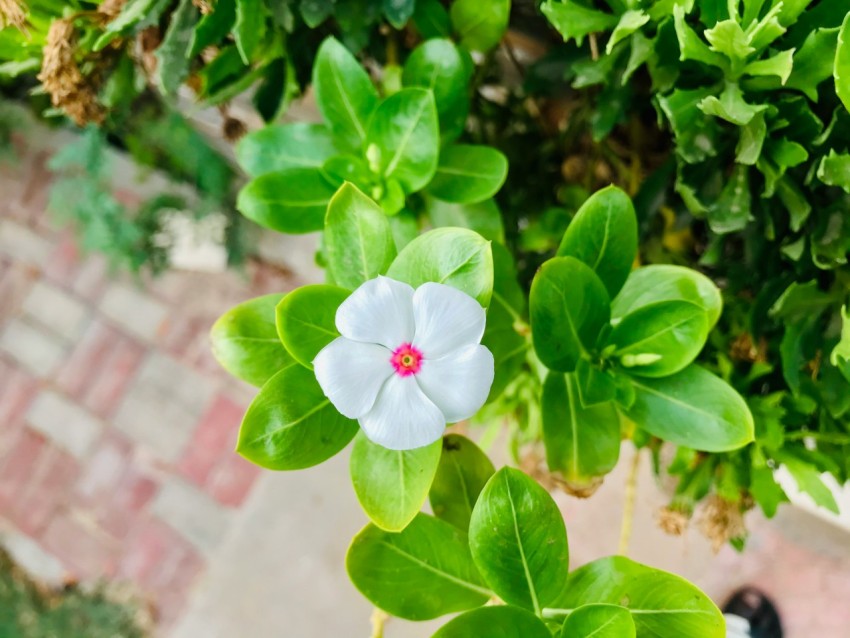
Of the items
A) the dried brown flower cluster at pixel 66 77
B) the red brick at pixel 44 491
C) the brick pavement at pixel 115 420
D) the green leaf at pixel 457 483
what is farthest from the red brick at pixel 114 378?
the green leaf at pixel 457 483

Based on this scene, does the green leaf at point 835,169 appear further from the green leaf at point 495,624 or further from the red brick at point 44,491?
the red brick at point 44,491

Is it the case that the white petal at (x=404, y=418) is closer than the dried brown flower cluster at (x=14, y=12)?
Yes

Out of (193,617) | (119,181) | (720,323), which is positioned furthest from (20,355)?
(720,323)

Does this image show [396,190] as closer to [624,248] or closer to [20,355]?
[624,248]

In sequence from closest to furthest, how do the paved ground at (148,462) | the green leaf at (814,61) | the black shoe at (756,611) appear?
the green leaf at (814,61) → the black shoe at (756,611) → the paved ground at (148,462)

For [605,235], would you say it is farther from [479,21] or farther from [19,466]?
[19,466]

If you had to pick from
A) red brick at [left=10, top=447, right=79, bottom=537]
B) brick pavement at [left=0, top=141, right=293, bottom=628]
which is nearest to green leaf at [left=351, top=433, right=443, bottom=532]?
brick pavement at [left=0, top=141, right=293, bottom=628]
